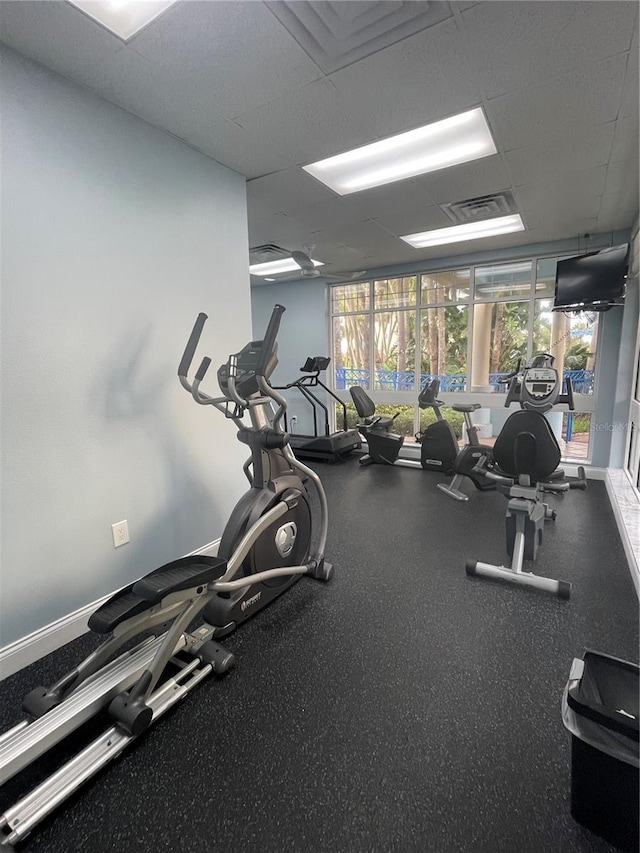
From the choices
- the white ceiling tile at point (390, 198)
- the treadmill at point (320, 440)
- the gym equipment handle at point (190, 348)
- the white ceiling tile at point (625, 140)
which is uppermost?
the white ceiling tile at point (390, 198)

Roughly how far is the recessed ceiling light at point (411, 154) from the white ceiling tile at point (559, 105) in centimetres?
12

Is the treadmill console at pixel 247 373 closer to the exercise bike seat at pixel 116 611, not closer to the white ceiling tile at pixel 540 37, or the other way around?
the exercise bike seat at pixel 116 611

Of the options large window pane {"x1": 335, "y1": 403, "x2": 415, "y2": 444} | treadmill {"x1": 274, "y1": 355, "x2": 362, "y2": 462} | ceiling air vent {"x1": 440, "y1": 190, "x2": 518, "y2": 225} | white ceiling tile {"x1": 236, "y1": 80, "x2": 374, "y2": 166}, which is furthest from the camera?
large window pane {"x1": 335, "y1": 403, "x2": 415, "y2": 444}

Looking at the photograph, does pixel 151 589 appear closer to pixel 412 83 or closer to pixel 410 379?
pixel 412 83

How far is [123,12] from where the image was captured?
1.54 metres

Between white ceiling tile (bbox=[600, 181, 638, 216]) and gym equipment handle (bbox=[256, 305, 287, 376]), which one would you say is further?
white ceiling tile (bbox=[600, 181, 638, 216])

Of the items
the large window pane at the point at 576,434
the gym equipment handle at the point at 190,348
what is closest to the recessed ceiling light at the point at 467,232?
the large window pane at the point at 576,434

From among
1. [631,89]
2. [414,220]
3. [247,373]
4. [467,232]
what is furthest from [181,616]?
[467,232]

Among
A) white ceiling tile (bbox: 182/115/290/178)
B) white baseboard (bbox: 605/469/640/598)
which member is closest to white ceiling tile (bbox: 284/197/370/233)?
white ceiling tile (bbox: 182/115/290/178)

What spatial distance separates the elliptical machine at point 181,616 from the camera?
1.33 meters

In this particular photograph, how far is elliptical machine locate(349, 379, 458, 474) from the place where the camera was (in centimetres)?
456

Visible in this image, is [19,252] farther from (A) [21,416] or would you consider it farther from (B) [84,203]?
(A) [21,416]

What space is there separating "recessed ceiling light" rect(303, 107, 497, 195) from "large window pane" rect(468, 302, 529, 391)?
9.20 feet

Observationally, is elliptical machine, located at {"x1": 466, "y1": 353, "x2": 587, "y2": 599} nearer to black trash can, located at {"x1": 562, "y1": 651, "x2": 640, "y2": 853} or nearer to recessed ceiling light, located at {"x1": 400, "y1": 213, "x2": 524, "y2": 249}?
black trash can, located at {"x1": 562, "y1": 651, "x2": 640, "y2": 853}
